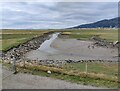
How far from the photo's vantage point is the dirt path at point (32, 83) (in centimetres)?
1661

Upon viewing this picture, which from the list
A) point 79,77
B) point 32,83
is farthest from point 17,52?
point 32,83

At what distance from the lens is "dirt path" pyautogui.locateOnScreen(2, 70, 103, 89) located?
54.5ft

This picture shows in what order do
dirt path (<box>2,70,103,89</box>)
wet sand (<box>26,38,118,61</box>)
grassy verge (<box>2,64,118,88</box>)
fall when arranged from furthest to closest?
wet sand (<box>26,38,118,61</box>) < grassy verge (<box>2,64,118,88</box>) < dirt path (<box>2,70,103,89</box>)

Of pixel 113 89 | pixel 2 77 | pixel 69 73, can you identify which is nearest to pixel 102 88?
pixel 113 89

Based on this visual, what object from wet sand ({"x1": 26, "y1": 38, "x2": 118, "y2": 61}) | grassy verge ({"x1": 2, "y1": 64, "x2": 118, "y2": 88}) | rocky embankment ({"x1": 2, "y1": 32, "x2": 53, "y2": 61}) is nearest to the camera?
grassy verge ({"x1": 2, "y1": 64, "x2": 118, "y2": 88})

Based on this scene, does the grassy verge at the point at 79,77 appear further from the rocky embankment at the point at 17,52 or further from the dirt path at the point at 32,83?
the rocky embankment at the point at 17,52

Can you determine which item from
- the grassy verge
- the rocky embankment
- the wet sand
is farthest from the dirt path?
the wet sand

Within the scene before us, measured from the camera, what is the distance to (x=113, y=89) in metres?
16.5

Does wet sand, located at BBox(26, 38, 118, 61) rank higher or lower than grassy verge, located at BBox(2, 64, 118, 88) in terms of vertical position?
lower

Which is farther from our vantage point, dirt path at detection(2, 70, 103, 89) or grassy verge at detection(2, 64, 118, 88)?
grassy verge at detection(2, 64, 118, 88)

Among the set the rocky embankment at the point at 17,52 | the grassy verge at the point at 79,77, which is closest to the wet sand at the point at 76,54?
the rocky embankment at the point at 17,52

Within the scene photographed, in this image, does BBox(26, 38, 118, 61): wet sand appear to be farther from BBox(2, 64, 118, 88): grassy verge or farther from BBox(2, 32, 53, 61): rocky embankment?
BBox(2, 64, 118, 88): grassy verge

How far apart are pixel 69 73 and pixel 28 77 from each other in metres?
3.60

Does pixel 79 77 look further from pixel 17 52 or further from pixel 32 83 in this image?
pixel 17 52
